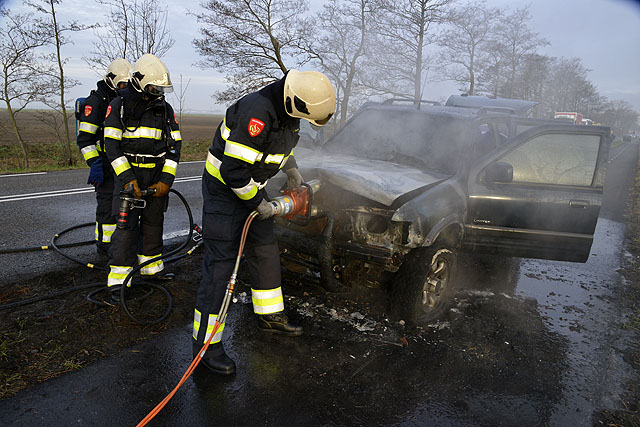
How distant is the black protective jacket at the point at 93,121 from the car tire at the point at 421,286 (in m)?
3.33

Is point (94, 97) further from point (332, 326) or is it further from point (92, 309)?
point (332, 326)

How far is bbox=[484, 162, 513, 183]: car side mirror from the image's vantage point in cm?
385

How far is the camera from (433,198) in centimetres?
342

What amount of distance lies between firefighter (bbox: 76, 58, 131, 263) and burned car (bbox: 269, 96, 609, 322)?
1.95m

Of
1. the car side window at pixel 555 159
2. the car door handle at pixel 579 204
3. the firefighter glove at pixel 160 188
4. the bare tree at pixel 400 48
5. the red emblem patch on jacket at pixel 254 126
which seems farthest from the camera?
the bare tree at pixel 400 48

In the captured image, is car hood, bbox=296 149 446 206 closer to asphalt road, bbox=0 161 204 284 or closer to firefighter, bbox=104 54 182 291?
firefighter, bbox=104 54 182 291

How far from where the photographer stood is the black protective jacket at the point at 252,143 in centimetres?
253

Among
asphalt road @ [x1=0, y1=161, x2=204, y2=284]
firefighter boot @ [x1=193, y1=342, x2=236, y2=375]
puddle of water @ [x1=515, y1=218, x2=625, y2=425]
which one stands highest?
asphalt road @ [x1=0, y1=161, x2=204, y2=284]

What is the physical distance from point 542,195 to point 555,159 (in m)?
0.44

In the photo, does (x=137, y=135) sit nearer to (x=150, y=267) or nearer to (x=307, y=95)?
(x=150, y=267)

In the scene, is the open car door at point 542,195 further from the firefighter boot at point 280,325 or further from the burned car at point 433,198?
the firefighter boot at point 280,325

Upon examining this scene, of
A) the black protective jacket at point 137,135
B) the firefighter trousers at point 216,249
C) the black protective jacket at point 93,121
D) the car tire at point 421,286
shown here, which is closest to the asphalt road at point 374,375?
the car tire at point 421,286

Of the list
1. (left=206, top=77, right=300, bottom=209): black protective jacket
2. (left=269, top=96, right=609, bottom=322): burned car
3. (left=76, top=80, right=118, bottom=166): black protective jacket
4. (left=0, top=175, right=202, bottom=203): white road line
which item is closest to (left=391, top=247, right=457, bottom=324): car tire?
(left=269, top=96, right=609, bottom=322): burned car

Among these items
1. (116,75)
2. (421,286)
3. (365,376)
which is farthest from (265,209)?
(116,75)
